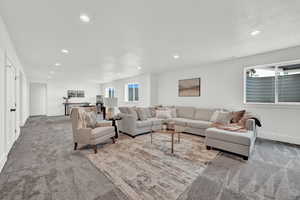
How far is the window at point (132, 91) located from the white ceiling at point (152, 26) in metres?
4.16

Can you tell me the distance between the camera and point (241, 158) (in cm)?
248

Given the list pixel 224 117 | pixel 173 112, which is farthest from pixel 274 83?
pixel 173 112

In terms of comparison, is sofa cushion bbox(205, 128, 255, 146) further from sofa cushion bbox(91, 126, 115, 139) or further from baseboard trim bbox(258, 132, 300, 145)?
sofa cushion bbox(91, 126, 115, 139)

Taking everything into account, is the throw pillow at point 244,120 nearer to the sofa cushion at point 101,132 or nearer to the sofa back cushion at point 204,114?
the sofa back cushion at point 204,114

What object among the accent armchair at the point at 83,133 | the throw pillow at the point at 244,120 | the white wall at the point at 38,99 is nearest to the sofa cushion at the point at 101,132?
the accent armchair at the point at 83,133

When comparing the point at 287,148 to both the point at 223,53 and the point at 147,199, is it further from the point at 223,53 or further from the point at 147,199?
the point at 147,199

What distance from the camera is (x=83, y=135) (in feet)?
9.09

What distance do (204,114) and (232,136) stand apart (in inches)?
72.5

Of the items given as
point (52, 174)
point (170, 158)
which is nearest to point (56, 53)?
point (52, 174)

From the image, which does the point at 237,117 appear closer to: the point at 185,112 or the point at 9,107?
the point at 185,112

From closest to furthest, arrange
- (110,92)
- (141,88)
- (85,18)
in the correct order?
1. (85,18)
2. (141,88)
3. (110,92)

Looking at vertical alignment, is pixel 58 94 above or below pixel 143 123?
above

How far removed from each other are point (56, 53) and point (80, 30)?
1.85 meters

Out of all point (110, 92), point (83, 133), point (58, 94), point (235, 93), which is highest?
point (110, 92)
